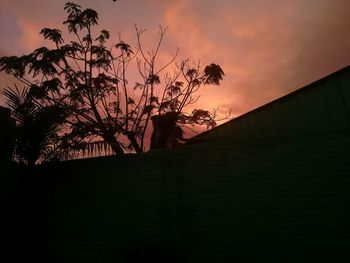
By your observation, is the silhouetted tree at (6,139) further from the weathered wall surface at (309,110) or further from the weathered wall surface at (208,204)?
the weathered wall surface at (309,110)

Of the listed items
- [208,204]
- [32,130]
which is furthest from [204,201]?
[32,130]

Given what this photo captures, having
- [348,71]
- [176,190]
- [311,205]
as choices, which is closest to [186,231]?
[176,190]

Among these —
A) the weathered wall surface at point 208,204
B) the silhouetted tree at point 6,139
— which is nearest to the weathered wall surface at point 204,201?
the weathered wall surface at point 208,204

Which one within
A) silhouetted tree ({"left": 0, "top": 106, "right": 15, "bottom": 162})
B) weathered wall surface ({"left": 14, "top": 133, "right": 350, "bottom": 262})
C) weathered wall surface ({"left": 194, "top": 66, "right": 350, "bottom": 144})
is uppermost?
weathered wall surface ({"left": 194, "top": 66, "right": 350, "bottom": 144})

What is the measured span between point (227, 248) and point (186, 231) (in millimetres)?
773

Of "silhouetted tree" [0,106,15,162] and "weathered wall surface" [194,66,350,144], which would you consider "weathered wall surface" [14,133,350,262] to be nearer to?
"silhouetted tree" [0,106,15,162]

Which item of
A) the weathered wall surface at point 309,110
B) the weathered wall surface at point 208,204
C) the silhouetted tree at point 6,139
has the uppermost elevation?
the weathered wall surface at point 309,110

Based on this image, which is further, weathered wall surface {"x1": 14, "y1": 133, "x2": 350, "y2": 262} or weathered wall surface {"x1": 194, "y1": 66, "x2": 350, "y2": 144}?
weathered wall surface {"x1": 194, "y1": 66, "x2": 350, "y2": 144}

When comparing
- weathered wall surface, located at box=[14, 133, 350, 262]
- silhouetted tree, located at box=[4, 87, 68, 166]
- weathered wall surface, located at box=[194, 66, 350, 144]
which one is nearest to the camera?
weathered wall surface, located at box=[14, 133, 350, 262]

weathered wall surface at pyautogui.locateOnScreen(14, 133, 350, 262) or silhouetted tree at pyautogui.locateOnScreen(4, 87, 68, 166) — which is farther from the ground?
silhouetted tree at pyautogui.locateOnScreen(4, 87, 68, 166)

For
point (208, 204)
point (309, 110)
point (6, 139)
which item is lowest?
point (208, 204)

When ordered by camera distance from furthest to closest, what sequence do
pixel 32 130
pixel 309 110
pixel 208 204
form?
pixel 309 110 < pixel 32 130 < pixel 208 204

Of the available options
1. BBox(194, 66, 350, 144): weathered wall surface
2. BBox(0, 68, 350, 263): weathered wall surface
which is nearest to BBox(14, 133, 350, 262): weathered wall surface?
BBox(0, 68, 350, 263): weathered wall surface

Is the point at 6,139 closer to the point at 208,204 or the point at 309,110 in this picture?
the point at 208,204
